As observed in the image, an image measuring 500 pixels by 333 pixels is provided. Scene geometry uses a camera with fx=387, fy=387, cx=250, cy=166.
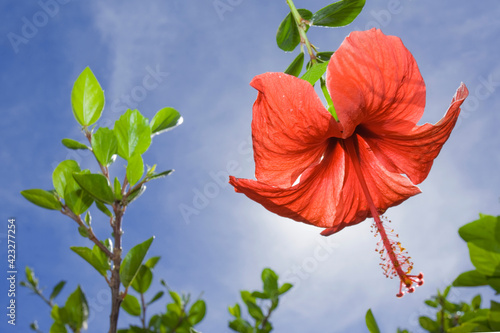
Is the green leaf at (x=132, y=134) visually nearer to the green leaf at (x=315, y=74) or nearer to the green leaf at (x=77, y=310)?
the green leaf at (x=77, y=310)

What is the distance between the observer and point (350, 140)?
1080mm

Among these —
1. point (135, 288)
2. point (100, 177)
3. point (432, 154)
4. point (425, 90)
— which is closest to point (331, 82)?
point (425, 90)

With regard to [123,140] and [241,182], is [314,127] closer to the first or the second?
[241,182]

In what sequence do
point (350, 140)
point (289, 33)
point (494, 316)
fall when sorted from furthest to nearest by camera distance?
point (289, 33), point (350, 140), point (494, 316)

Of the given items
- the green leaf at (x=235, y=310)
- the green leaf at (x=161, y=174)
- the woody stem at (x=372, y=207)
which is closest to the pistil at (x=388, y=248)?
the woody stem at (x=372, y=207)

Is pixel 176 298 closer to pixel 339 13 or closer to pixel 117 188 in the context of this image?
pixel 117 188

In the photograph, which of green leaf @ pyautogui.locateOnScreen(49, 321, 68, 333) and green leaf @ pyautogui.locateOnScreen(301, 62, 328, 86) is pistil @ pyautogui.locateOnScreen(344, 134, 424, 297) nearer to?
green leaf @ pyautogui.locateOnScreen(301, 62, 328, 86)

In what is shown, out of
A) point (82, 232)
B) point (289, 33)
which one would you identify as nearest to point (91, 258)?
point (82, 232)

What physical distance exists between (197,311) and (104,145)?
2.87 feet

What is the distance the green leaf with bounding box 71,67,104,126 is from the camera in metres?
1.19

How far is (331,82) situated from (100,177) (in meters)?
0.65

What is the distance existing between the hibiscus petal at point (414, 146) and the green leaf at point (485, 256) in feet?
1.15

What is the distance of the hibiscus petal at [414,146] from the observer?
3.17 ft

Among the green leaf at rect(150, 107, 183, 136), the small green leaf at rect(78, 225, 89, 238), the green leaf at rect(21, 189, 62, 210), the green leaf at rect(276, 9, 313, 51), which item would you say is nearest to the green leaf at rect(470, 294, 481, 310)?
the green leaf at rect(276, 9, 313, 51)
